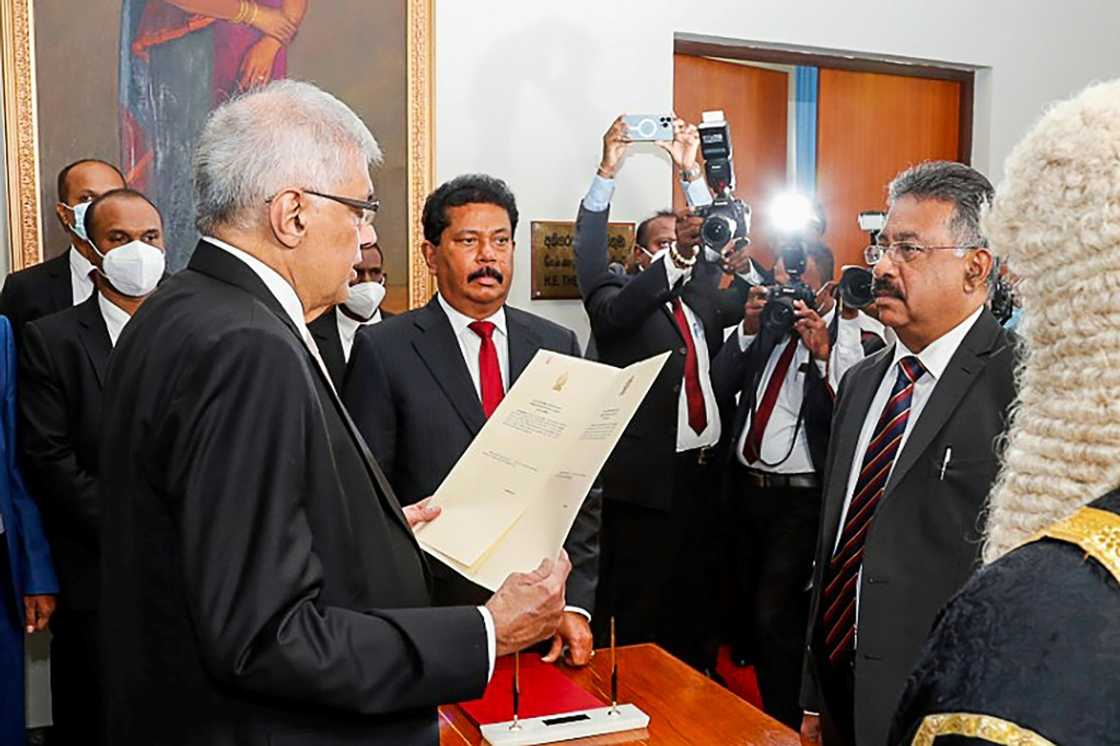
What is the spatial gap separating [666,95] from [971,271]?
8.84 feet

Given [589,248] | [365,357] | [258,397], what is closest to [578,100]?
[589,248]

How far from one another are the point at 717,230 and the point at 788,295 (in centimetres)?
37

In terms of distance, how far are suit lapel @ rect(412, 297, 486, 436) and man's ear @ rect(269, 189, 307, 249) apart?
3.99 ft

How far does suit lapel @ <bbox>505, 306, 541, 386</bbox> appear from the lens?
2.69 metres

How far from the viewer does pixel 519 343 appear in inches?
107

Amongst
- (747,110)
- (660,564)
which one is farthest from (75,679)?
(747,110)

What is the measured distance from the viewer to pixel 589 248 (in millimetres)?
3963

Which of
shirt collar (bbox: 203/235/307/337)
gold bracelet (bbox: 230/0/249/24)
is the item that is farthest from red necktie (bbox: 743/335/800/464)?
shirt collar (bbox: 203/235/307/337)

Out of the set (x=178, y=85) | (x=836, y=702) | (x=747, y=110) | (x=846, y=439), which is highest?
(x=747, y=110)

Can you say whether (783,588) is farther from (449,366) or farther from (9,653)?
(9,653)

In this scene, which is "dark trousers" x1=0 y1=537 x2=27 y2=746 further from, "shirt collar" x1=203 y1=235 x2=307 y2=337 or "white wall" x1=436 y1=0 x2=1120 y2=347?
"white wall" x1=436 y1=0 x2=1120 y2=347

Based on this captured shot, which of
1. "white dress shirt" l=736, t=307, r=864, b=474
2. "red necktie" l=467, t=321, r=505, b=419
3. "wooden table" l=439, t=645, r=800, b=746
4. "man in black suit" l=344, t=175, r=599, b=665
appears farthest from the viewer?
"white dress shirt" l=736, t=307, r=864, b=474

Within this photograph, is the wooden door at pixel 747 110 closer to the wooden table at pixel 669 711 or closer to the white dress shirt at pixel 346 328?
the white dress shirt at pixel 346 328

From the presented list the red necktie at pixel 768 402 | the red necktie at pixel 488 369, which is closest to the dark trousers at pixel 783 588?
the red necktie at pixel 768 402
